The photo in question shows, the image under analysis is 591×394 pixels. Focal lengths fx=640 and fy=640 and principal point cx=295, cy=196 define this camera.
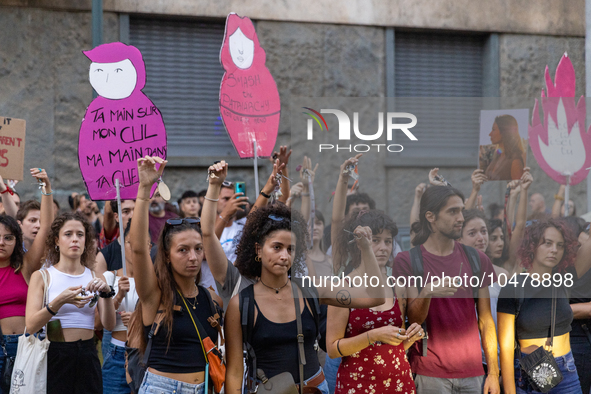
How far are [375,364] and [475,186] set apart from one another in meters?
1.02

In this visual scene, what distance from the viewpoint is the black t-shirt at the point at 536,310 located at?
3543 mm

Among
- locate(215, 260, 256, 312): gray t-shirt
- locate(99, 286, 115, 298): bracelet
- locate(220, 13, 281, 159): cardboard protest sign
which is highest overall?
locate(220, 13, 281, 159): cardboard protest sign

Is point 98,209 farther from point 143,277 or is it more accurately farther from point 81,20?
point 143,277

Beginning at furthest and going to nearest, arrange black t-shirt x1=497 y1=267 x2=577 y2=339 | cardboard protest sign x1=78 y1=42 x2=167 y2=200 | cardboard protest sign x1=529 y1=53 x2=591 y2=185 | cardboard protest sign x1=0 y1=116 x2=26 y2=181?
cardboard protest sign x1=0 y1=116 x2=26 y2=181, cardboard protest sign x1=78 y1=42 x2=167 y2=200, black t-shirt x1=497 y1=267 x2=577 y2=339, cardboard protest sign x1=529 y1=53 x2=591 y2=185

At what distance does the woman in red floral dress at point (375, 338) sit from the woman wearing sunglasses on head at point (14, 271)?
2.25 meters

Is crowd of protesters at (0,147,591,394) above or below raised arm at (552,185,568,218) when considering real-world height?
below

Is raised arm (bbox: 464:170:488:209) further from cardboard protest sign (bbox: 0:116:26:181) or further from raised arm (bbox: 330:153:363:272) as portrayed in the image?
cardboard protest sign (bbox: 0:116:26:181)

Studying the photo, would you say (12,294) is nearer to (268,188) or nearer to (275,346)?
(268,188)

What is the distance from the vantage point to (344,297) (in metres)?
3.15

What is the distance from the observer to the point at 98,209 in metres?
7.23

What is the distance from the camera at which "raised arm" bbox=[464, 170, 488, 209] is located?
127 inches

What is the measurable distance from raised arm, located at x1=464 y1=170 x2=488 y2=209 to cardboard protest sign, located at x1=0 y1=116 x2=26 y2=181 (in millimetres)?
3922

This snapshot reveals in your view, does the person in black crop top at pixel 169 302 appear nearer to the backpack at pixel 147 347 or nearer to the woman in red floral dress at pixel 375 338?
the backpack at pixel 147 347

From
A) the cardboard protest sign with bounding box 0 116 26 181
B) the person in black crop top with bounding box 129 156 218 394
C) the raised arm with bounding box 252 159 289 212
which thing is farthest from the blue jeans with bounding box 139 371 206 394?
the cardboard protest sign with bounding box 0 116 26 181
